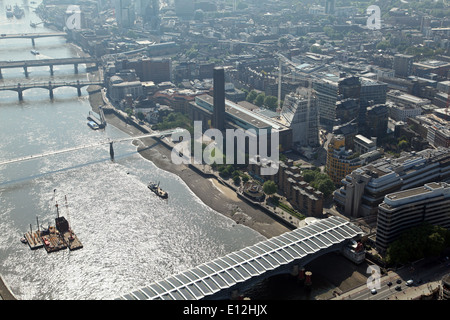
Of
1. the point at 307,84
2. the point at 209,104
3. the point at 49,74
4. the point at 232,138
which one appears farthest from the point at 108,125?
the point at 49,74

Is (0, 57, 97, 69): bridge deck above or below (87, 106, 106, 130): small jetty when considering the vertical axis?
above

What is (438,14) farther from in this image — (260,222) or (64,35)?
(260,222)

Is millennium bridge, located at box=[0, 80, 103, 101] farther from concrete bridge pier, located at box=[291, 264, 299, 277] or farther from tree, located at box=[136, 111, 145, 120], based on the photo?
concrete bridge pier, located at box=[291, 264, 299, 277]

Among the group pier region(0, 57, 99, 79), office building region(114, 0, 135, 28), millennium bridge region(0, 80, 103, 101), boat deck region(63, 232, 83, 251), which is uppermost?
office building region(114, 0, 135, 28)

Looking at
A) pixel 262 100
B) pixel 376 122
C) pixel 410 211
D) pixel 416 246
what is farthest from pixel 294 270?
pixel 262 100

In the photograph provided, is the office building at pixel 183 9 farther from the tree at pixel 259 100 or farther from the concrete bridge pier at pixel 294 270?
the concrete bridge pier at pixel 294 270

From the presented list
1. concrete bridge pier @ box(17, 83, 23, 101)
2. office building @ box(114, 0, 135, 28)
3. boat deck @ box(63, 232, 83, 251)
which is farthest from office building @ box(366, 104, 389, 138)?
office building @ box(114, 0, 135, 28)

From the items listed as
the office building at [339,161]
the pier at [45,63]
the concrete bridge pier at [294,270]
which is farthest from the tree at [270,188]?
the pier at [45,63]
